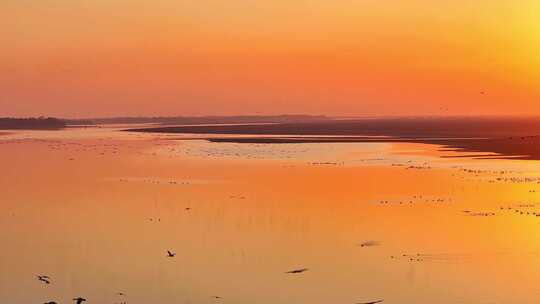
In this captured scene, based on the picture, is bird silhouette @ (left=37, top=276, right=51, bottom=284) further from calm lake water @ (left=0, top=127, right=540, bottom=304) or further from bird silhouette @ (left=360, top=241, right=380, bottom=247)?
bird silhouette @ (left=360, top=241, right=380, bottom=247)

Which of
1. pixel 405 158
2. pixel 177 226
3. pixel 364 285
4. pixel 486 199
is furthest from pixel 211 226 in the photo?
pixel 405 158

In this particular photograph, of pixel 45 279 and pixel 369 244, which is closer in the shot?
pixel 45 279

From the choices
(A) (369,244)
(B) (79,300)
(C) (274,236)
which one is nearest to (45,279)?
(B) (79,300)

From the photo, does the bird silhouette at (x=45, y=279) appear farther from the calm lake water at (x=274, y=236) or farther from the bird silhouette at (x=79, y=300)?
the bird silhouette at (x=79, y=300)

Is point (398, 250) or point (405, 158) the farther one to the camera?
point (405, 158)

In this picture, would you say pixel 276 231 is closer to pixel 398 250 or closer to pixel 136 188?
pixel 398 250

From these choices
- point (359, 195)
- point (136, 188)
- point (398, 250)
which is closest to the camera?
point (398, 250)

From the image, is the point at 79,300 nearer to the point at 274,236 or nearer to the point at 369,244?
the point at 274,236

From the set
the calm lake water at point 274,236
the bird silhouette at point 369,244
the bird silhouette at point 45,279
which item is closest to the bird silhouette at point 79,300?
the calm lake water at point 274,236
